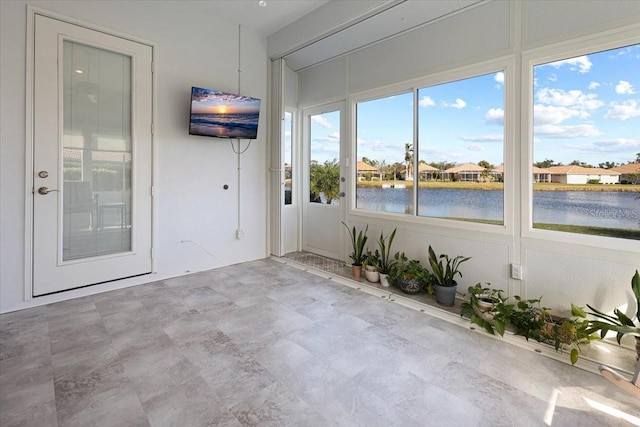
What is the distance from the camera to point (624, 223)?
2.23 m

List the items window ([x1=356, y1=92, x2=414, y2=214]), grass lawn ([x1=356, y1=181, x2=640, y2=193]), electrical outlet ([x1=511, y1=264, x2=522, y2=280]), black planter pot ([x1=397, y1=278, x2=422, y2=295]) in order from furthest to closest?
1. window ([x1=356, y1=92, x2=414, y2=214])
2. black planter pot ([x1=397, y1=278, x2=422, y2=295])
3. electrical outlet ([x1=511, y1=264, x2=522, y2=280])
4. grass lawn ([x1=356, y1=181, x2=640, y2=193])

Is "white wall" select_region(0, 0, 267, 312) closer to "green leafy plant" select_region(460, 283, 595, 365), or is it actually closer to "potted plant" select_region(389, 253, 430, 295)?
"potted plant" select_region(389, 253, 430, 295)

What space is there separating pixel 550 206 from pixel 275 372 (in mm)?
2483

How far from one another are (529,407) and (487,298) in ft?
3.88

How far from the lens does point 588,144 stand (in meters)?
2.37

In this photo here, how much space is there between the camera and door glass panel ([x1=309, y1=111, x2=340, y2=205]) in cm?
439

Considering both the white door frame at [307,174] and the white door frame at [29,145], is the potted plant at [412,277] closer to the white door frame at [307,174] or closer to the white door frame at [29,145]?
the white door frame at [307,174]

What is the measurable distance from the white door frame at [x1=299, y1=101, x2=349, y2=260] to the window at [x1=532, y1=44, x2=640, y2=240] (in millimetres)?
2178

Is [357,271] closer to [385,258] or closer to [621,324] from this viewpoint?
[385,258]

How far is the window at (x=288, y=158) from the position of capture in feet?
15.5

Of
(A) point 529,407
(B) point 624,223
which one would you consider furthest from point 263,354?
(B) point 624,223

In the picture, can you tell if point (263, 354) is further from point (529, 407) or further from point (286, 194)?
point (286, 194)

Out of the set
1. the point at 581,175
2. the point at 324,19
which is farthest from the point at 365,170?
the point at 581,175

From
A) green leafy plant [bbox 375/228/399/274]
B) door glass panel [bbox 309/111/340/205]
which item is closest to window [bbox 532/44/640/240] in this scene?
green leafy plant [bbox 375/228/399/274]
